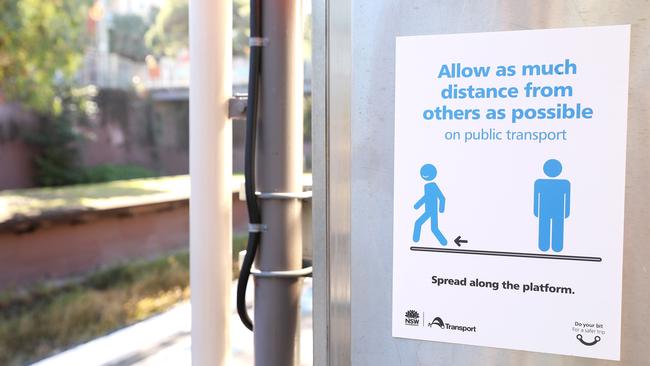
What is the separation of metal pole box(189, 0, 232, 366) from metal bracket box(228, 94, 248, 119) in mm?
16

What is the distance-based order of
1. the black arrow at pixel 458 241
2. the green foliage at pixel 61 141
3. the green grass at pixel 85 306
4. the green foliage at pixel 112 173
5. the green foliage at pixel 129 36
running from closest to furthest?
the black arrow at pixel 458 241, the green grass at pixel 85 306, the green foliage at pixel 61 141, the green foliage at pixel 112 173, the green foliage at pixel 129 36

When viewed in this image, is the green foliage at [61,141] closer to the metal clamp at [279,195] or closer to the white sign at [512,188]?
the metal clamp at [279,195]

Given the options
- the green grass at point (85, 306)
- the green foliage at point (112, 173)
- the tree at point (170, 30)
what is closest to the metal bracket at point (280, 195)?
the green grass at point (85, 306)

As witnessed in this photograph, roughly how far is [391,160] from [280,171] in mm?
458

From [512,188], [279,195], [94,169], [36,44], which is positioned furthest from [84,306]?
[94,169]

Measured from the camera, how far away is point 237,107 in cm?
220

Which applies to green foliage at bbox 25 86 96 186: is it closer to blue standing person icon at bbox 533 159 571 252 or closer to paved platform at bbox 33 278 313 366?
paved platform at bbox 33 278 313 366

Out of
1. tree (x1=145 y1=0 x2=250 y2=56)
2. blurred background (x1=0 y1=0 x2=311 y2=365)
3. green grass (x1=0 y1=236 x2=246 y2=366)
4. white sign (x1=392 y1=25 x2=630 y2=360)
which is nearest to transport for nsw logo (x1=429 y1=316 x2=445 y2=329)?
white sign (x1=392 y1=25 x2=630 y2=360)

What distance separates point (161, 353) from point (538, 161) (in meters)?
4.53

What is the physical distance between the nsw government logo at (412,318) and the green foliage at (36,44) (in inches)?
438

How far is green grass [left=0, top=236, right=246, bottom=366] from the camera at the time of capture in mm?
9055

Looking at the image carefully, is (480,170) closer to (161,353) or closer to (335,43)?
(335,43)

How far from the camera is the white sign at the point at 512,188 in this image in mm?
1569

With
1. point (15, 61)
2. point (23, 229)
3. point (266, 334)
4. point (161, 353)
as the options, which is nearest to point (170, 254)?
point (23, 229)
